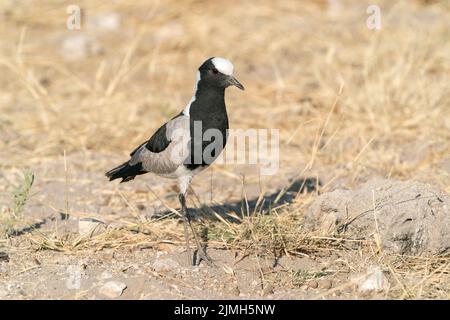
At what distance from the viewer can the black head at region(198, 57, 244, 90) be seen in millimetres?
4824

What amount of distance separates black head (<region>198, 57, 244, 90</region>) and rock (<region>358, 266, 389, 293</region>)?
145 centimetres

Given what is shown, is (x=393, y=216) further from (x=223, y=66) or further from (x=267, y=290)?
(x=223, y=66)

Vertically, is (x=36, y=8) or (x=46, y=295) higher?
(x=36, y=8)

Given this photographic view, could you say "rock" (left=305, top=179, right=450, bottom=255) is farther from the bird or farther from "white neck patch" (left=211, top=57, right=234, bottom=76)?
"white neck patch" (left=211, top=57, right=234, bottom=76)

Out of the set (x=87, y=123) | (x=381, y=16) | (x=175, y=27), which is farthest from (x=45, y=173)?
(x=381, y=16)

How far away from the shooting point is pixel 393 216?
4.55 meters

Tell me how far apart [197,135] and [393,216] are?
4.15 ft

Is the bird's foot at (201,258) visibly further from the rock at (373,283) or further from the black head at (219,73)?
the black head at (219,73)

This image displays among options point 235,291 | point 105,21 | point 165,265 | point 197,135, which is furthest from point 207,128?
point 105,21

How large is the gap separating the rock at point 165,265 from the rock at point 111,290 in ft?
1.16

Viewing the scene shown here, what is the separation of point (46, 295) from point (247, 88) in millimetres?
4580

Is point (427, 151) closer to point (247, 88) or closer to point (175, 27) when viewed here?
point (247, 88)

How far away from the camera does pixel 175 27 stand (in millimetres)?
9742
